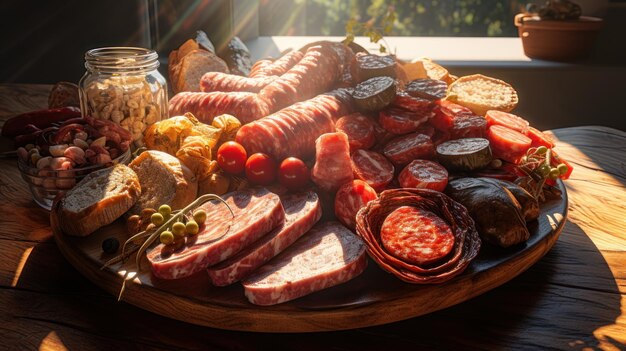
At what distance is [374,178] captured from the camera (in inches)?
83.6

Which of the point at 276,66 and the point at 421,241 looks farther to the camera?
the point at 276,66

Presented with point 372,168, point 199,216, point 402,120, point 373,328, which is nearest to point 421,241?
point 373,328

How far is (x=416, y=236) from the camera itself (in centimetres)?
169

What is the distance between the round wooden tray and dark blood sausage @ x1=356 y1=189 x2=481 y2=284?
0.05m

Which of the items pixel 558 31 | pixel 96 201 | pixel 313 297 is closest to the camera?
pixel 313 297

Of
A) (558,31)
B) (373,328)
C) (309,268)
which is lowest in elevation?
(373,328)

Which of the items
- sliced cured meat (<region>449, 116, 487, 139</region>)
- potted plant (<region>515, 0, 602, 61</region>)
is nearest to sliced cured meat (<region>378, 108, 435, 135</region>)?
sliced cured meat (<region>449, 116, 487, 139</region>)

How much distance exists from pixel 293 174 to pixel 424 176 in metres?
0.47

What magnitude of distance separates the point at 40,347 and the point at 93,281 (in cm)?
27

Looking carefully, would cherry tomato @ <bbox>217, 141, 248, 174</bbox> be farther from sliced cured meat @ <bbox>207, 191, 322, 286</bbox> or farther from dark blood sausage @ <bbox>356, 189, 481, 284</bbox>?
dark blood sausage @ <bbox>356, 189, 481, 284</bbox>

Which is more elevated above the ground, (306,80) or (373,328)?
(306,80)

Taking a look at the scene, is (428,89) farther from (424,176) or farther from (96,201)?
(96,201)

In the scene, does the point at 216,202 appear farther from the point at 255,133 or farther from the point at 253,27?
the point at 253,27

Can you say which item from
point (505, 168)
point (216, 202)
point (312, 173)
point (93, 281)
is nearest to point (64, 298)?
point (93, 281)
